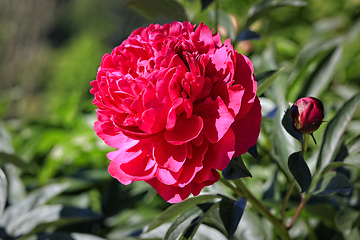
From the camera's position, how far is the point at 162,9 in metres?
0.51

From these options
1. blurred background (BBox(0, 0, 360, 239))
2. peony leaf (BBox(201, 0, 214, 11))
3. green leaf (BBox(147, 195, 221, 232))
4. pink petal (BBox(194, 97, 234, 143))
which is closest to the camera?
pink petal (BBox(194, 97, 234, 143))

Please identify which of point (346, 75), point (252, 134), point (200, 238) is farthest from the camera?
point (346, 75)

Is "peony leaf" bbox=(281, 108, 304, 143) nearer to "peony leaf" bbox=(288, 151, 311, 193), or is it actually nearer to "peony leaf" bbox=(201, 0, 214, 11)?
"peony leaf" bbox=(288, 151, 311, 193)

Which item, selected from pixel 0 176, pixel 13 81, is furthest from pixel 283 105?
pixel 13 81

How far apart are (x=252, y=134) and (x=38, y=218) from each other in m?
0.48

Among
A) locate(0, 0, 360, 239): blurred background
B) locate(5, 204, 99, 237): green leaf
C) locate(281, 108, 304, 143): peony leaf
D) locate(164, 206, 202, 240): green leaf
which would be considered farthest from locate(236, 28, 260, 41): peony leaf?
locate(5, 204, 99, 237): green leaf

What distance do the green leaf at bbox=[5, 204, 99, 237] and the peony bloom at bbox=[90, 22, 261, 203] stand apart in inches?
11.1

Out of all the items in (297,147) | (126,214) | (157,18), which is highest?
(157,18)

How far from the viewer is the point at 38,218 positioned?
1.89 feet

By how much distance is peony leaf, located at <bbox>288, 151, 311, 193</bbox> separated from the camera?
35 centimetres

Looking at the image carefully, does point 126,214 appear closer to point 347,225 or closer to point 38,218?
point 38,218

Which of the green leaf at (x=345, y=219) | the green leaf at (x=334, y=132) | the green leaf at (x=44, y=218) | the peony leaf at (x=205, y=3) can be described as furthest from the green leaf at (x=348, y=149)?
the green leaf at (x=44, y=218)

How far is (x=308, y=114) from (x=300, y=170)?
0.07 metres

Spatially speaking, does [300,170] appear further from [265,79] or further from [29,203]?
[29,203]
